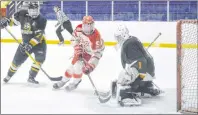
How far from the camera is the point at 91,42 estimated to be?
2.70 meters

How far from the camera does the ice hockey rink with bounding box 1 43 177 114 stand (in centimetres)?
245

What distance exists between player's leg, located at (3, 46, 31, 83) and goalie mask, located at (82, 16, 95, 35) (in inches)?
23.0

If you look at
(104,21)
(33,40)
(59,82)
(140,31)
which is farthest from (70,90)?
(140,31)

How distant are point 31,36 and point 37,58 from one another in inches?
6.9

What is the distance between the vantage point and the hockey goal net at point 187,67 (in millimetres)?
2443

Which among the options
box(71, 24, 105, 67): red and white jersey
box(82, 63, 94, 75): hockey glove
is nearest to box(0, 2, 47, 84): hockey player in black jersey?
box(71, 24, 105, 67): red and white jersey

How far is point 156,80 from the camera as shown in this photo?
2928 millimetres

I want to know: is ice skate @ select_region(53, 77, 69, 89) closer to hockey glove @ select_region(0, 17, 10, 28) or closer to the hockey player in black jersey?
the hockey player in black jersey

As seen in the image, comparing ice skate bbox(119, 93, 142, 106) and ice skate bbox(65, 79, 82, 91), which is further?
ice skate bbox(65, 79, 82, 91)

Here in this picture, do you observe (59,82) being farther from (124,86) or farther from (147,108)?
(147,108)

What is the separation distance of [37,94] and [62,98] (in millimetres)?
194

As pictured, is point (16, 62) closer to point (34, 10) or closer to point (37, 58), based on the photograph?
point (37, 58)

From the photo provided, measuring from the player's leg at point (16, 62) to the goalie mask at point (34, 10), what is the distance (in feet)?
0.94

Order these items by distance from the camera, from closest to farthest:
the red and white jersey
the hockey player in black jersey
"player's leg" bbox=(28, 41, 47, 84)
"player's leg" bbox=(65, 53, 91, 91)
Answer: the red and white jersey
"player's leg" bbox=(65, 53, 91, 91)
the hockey player in black jersey
"player's leg" bbox=(28, 41, 47, 84)
